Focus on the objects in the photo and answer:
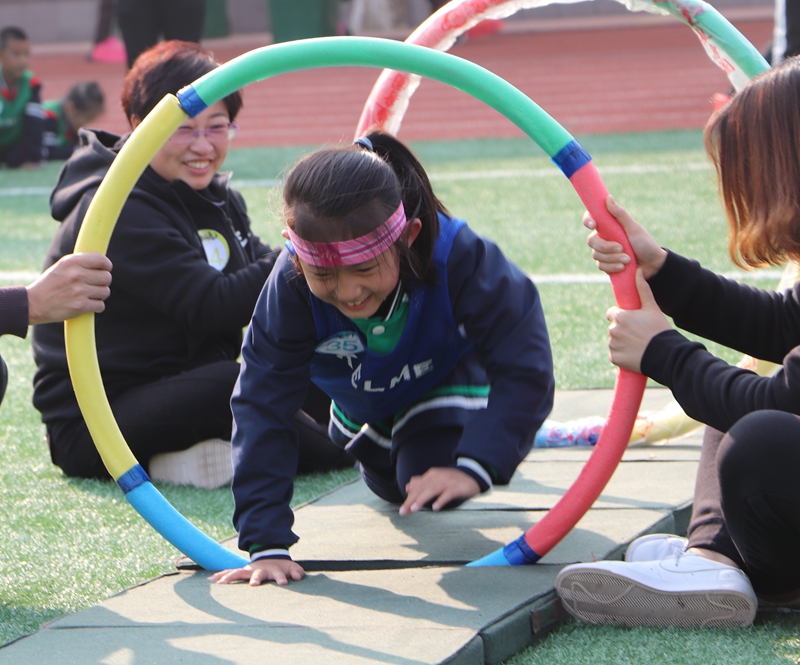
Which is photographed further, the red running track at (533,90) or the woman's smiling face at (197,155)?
the red running track at (533,90)

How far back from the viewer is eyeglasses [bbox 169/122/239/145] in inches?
121

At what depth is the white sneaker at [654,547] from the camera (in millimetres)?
2191

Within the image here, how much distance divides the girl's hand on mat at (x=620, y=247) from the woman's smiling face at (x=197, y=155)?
130cm

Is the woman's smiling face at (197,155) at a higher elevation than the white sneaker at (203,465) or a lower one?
higher

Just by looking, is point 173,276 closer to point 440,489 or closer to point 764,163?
point 440,489

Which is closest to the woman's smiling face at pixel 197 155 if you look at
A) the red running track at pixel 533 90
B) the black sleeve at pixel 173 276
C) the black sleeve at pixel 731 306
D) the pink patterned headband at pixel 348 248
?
the black sleeve at pixel 173 276

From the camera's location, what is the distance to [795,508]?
187 cm

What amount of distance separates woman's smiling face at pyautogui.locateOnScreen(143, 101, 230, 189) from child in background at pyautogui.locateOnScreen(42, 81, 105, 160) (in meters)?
7.62

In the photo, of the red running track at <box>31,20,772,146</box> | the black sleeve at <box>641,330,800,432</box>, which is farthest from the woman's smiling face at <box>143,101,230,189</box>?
the red running track at <box>31,20,772,146</box>

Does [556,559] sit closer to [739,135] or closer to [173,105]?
[739,135]

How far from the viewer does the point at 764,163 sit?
2000 millimetres

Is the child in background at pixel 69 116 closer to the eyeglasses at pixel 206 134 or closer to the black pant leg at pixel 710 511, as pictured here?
the eyeglasses at pixel 206 134

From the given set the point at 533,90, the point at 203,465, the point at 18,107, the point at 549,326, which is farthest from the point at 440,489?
the point at 533,90

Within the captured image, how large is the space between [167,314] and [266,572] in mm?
1049
